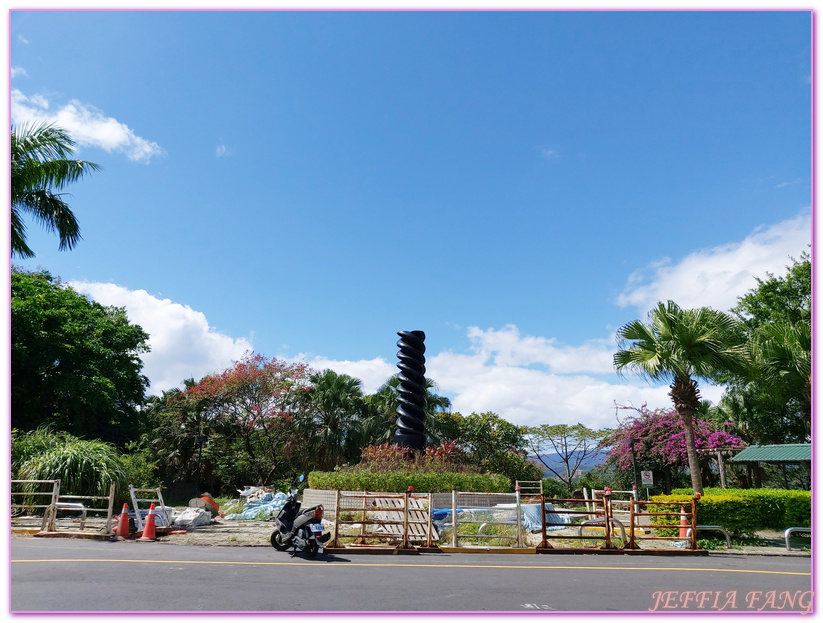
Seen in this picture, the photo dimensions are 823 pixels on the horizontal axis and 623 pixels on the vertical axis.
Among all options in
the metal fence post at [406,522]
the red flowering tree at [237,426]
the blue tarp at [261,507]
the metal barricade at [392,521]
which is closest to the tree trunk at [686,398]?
the metal barricade at [392,521]

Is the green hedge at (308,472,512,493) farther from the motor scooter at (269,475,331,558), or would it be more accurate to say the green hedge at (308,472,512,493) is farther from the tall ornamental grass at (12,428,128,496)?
the tall ornamental grass at (12,428,128,496)

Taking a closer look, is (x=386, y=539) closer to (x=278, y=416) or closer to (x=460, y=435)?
(x=278, y=416)

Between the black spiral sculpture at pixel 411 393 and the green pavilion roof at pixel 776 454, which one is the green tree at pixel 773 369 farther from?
the black spiral sculpture at pixel 411 393

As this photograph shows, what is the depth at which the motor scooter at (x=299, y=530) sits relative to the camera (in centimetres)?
980

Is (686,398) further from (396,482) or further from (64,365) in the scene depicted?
(64,365)

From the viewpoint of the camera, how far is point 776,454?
80.0 ft

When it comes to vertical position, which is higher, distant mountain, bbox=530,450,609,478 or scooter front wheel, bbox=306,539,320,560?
scooter front wheel, bbox=306,539,320,560

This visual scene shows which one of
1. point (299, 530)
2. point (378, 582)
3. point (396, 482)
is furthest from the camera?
point (396, 482)

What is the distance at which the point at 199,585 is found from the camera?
7.18m

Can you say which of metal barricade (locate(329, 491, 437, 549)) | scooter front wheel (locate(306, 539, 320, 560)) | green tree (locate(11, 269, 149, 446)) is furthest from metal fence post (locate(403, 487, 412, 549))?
green tree (locate(11, 269, 149, 446))

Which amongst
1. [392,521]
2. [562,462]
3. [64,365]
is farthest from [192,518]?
[562,462]

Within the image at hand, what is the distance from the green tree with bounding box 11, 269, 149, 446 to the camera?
22.5 meters

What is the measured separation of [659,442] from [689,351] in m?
13.8

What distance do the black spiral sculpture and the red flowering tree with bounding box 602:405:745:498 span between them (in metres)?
12.4
